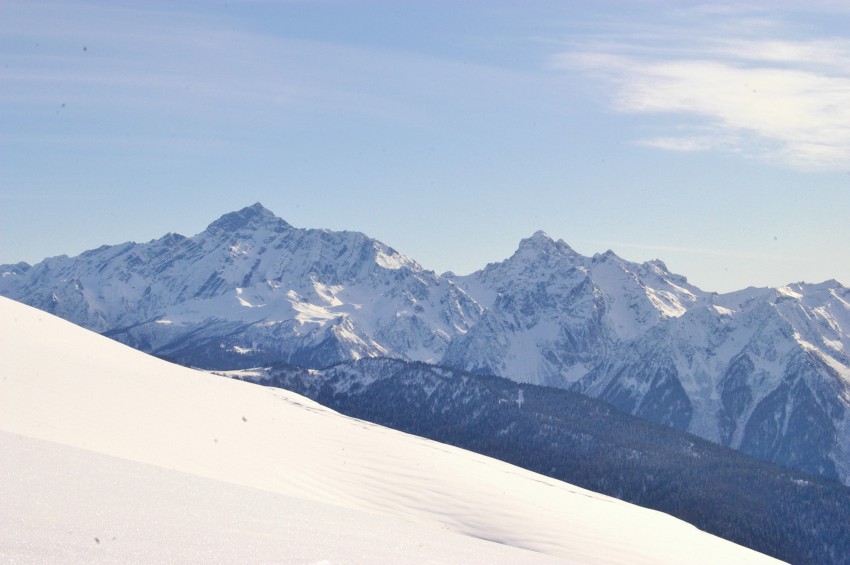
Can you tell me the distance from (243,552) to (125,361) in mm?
38069

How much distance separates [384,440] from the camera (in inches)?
2490

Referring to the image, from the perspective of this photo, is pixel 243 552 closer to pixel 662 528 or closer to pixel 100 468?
pixel 100 468

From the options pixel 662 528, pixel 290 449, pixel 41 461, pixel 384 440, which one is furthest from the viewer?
pixel 384 440

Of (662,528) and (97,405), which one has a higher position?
(97,405)

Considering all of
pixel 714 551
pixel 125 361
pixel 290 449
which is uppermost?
pixel 125 361

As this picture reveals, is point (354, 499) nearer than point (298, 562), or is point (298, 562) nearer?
point (298, 562)

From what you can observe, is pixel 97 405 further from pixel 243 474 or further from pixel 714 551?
pixel 714 551

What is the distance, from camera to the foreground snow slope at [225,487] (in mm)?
23969

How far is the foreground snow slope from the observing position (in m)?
24.0

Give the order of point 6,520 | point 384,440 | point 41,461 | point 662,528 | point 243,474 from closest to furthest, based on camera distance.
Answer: point 6,520 < point 41,461 < point 243,474 < point 662,528 < point 384,440

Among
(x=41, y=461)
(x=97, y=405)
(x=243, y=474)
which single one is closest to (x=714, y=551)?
(x=243, y=474)

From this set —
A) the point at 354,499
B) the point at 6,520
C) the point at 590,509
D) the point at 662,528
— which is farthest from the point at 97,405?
the point at 662,528

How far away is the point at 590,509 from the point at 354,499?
19.7 meters

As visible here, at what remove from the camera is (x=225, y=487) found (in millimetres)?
33062
